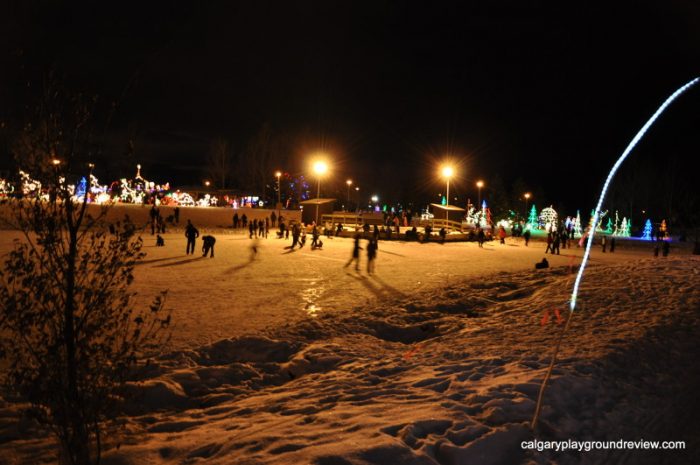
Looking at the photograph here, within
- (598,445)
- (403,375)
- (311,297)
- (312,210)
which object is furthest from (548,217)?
(598,445)

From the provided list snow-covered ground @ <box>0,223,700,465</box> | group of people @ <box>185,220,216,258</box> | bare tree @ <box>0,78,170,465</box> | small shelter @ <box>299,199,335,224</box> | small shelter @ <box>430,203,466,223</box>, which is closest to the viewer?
bare tree @ <box>0,78,170,465</box>

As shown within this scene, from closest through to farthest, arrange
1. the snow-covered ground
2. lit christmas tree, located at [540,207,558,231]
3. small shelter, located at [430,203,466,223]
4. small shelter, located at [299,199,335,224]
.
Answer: the snow-covered ground, small shelter, located at [430,203,466,223], small shelter, located at [299,199,335,224], lit christmas tree, located at [540,207,558,231]

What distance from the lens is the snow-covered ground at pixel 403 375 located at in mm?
4516

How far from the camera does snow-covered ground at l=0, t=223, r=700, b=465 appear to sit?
452cm

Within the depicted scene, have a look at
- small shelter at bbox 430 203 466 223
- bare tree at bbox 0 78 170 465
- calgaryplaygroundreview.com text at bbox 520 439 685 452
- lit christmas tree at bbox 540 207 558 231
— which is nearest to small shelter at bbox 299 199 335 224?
small shelter at bbox 430 203 466 223

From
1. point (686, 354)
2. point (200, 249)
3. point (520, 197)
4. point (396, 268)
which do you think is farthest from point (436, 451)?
point (520, 197)

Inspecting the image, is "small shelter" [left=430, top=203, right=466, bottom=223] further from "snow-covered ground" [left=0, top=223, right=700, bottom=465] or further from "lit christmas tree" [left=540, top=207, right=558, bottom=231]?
"snow-covered ground" [left=0, top=223, right=700, bottom=465]

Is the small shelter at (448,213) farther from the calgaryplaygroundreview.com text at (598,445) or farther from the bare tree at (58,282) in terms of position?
the bare tree at (58,282)

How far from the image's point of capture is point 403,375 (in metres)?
6.93

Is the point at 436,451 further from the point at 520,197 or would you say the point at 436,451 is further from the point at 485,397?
the point at 520,197

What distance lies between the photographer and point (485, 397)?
5.54 metres

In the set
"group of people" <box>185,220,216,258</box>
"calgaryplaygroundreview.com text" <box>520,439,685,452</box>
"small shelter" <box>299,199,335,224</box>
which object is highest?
"small shelter" <box>299,199,335,224</box>

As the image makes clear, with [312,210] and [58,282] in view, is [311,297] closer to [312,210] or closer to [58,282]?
[58,282]

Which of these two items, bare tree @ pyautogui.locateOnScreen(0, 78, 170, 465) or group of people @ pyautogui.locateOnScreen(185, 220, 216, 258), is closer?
bare tree @ pyautogui.locateOnScreen(0, 78, 170, 465)
